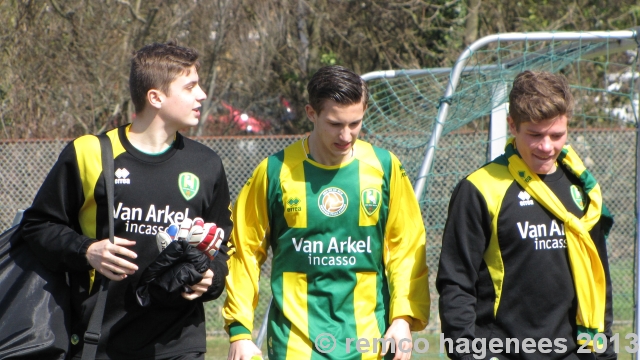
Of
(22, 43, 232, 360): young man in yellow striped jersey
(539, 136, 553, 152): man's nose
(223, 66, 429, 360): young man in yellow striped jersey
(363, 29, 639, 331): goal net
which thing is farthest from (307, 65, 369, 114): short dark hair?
(363, 29, 639, 331): goal net

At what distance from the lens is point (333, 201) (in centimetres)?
340

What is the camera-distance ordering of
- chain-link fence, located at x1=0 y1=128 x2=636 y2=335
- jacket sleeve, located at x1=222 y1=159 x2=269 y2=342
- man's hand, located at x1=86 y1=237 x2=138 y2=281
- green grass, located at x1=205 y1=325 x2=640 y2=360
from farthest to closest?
chain-link fence, located at x1=0 y1=128 x2=636 y2=335 < green grass, located at x1=205 y1=325 x2=640 y2=360 < jacket sleeve, located at x1=222 y1=159 x2=269 y2=342 < man's hand, located at x1=86 y1=237 x2=138 y2=281

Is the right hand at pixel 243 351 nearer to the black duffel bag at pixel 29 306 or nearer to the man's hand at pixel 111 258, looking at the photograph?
the man's hand at pixel 111 258

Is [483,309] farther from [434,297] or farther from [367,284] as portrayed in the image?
[434,297]

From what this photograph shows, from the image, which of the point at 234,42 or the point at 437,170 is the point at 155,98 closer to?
the point at 437,170

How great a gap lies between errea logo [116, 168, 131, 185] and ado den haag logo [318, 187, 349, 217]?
2.65 ft

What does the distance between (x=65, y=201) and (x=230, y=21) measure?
9.06 m

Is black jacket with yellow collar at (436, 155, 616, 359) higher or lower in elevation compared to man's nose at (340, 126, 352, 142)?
lower

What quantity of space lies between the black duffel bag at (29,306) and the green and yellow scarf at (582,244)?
1.94 meters

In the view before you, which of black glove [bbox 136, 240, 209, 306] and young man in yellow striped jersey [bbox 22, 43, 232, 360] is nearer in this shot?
black glove [bbox 136, 240, 209, 306]

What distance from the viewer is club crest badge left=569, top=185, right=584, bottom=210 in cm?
335

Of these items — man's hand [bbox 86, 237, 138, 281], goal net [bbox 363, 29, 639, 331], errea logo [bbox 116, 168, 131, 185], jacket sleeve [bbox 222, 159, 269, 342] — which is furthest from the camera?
goal net [bbox 363, 29, 639, 331]

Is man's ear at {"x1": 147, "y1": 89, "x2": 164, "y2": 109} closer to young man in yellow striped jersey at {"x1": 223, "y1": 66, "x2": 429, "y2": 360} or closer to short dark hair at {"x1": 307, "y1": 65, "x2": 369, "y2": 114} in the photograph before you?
young man in yellow striped jersey at {"x1": 223, "y1": 66, "x2": 429, "y2": 360}

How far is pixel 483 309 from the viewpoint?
323 centimetres
